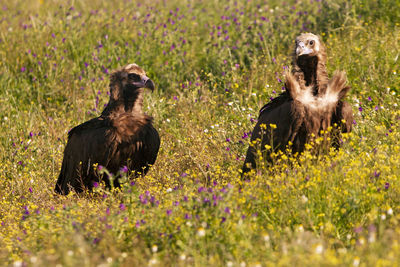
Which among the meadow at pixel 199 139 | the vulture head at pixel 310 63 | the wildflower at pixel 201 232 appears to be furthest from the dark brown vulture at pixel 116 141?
the wildflower at pixel 201 232

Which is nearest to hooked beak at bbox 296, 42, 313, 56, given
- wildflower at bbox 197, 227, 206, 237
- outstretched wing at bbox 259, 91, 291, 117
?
outstretched wing at bbox 259, 91, 291, 117

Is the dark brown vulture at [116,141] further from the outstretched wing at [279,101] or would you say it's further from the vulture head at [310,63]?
the vulture head at [310,63]

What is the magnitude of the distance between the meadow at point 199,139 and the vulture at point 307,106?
214 millimetres

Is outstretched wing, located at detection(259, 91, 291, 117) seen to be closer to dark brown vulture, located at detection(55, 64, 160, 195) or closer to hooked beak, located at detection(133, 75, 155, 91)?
dark brown vulture, located at detection(55, 64, 160, 195)

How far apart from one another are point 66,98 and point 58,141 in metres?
1.49

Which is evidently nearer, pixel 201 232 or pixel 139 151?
pixel 201 232

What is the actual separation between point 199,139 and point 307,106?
64.6 inches

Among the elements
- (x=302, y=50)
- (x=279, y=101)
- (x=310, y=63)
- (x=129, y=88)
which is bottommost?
(x=129, y=88)

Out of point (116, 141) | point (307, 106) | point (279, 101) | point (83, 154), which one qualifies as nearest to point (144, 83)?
point (116, 141)

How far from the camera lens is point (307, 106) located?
5445 mm

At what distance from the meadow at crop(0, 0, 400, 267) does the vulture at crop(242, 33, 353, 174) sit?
214 millimetres

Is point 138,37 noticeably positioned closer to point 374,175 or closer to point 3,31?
point 3,31

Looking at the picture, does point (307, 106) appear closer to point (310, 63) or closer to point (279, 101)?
point (279, 101)

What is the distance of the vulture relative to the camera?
541cm
